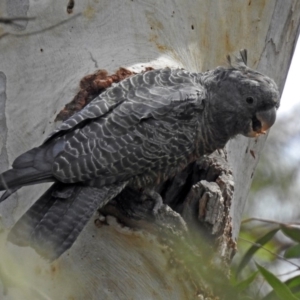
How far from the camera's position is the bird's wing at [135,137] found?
2928 mm

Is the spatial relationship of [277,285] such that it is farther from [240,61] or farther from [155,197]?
[240,61]

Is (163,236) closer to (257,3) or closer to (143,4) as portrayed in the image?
(143,4)

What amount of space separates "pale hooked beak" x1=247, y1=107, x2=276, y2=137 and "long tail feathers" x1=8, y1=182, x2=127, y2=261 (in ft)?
2.73

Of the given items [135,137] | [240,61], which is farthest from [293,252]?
[135,137]

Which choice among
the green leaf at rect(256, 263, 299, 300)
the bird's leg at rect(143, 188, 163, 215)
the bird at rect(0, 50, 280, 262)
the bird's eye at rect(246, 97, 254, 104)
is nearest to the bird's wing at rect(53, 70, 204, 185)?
the bird at rect(0, 50, 280, 262)

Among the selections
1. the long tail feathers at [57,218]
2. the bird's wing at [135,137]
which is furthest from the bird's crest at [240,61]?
the long tail feathers at [57,218]

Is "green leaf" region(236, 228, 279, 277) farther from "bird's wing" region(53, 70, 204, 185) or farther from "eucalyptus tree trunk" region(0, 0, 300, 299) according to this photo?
"bird's wing" region(53, 70, 204, 185)

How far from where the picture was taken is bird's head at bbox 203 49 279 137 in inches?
131

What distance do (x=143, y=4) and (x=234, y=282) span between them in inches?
56.2

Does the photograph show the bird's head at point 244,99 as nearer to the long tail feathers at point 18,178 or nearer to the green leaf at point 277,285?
the green leaf at point 277,285

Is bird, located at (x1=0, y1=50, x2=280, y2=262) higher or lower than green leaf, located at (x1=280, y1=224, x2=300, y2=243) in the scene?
higher

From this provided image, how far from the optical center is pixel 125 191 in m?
3.23

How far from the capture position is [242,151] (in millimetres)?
3787

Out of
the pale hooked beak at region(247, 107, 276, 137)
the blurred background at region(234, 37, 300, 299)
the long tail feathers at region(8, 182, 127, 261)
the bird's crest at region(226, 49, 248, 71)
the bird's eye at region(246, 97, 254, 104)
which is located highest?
the bird's crest at region(226, 49, 248, 71)
